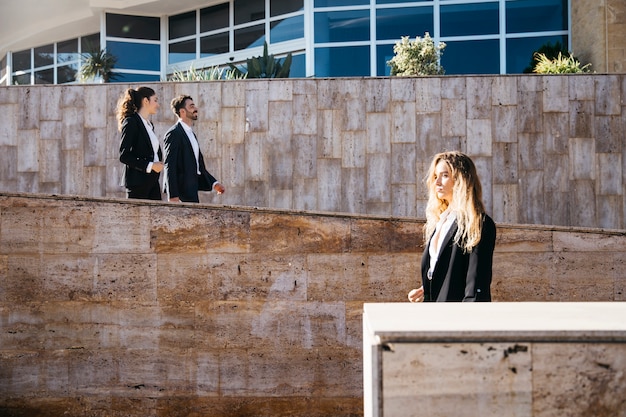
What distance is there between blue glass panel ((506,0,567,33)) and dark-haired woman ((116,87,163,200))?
36.3 ft

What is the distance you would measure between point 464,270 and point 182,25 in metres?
18.0

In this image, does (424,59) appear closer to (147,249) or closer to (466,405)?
(147,249)

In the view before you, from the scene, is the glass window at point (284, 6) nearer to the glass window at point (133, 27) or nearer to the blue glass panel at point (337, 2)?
the blue glass panel at point (337, 2)

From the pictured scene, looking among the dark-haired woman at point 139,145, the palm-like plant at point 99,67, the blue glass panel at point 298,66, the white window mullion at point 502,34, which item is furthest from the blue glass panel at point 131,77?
the dark-haired woman at point 139,145

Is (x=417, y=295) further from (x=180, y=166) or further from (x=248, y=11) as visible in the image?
(x=248, y=11)

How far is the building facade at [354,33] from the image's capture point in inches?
640

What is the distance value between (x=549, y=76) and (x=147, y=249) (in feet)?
20.6

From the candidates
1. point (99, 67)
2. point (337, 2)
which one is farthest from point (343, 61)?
point (99, 67)

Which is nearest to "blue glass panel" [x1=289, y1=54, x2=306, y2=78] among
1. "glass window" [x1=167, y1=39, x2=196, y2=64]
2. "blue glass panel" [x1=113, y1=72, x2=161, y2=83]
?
"glass window" [x1=167, y1=39, x2=196, y2=64]

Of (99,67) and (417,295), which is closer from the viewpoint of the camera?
(417,295)

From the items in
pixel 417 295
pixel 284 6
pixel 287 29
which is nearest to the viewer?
pixel 417 295

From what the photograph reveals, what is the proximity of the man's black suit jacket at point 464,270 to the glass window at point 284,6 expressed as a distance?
14548 mm

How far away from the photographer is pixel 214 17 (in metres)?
20.1

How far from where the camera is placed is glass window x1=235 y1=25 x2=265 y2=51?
19.0m
